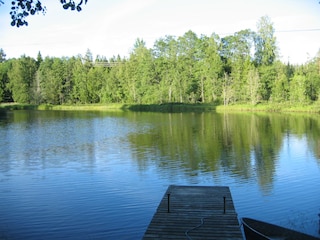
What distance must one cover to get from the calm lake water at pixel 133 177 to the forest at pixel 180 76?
115ft

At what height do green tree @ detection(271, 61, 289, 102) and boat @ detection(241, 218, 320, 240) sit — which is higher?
green tree @ detection(271, 61, 289, 102)

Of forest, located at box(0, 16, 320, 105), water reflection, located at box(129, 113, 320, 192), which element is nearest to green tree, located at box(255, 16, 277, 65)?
forest, located at box(0, 16, 320, 105)

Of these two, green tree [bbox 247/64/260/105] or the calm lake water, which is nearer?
the calm lake water

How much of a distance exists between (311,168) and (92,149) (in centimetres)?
1323

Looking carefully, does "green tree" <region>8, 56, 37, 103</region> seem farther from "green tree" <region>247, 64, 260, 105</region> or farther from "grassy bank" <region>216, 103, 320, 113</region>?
"green tree" <region>247, 64, 260, 105</region>

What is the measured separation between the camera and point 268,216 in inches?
429

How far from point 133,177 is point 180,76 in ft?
190

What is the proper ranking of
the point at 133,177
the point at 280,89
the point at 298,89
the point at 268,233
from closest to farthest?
the point at 268,233 → the point at 133,177 → the point at 298,89 → the point at 280,89

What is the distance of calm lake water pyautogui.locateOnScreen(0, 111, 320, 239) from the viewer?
10.6 m

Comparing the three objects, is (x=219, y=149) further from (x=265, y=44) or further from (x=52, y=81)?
(x=52, y=81)

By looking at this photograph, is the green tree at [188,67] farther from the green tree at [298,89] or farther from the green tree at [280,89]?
the green tree at [298,89]

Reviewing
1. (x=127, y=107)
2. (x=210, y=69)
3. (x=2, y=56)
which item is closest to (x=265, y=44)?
(x=210, y=69)

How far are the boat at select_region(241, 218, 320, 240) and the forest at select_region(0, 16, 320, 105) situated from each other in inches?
2075

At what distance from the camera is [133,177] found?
16250 millimetres
